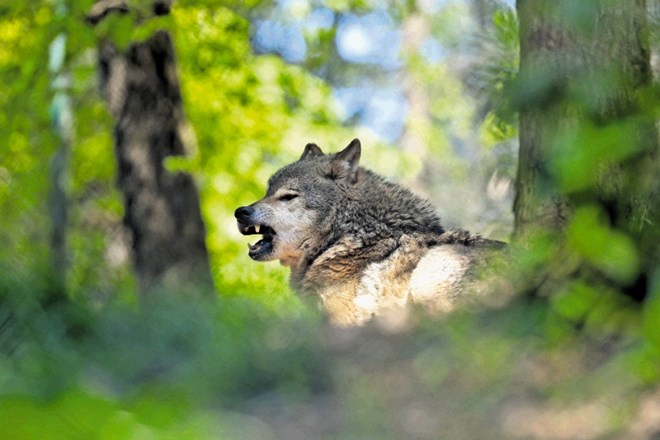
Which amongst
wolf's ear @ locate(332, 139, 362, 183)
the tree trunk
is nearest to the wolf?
wolf's ear @ locate(332, 139, 362, 183)

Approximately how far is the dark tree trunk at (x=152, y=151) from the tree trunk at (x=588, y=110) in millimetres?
5935

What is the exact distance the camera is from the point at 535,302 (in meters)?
4.38

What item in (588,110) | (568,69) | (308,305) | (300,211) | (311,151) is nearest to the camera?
(588,110)

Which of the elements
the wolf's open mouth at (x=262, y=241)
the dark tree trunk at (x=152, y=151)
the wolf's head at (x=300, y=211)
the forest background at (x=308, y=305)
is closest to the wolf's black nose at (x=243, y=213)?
the wolf's head at (x=300, y=211)

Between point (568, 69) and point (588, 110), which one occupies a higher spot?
point (568, 69)

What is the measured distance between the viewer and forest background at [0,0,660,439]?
2105 mm

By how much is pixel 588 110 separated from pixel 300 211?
5.01 meters

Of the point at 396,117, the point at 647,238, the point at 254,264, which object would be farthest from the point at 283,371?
the point at 396,117

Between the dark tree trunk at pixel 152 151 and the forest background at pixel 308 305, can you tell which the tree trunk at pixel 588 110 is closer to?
the forest background at pixel 308 305

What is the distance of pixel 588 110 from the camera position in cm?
277

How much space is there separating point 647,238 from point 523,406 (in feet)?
3.05

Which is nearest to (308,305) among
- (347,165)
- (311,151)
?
(347,165)

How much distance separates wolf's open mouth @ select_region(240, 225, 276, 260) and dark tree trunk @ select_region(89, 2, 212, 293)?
11.5 ft

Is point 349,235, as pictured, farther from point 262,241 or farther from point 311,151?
point 311,151
